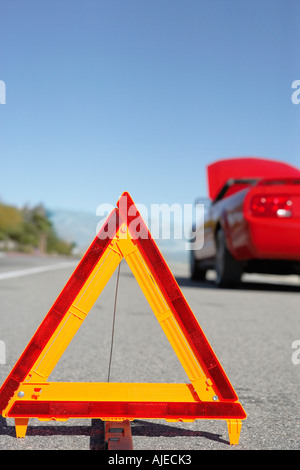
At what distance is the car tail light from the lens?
26.2ft

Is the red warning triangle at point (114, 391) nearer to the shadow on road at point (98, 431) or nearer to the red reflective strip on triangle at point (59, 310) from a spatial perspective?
the red reflective strip on triangle at point (59, 310)

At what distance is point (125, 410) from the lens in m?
2.46

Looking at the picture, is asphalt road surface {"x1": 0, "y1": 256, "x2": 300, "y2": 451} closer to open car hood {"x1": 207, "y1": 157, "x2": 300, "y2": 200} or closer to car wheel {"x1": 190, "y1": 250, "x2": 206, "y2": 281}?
open car hood {"x1": 207, "y1": 157, "x2": 300, "y2": 200}

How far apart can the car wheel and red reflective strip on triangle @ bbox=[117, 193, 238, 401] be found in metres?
9.92

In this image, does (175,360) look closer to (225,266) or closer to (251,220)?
(251,220)

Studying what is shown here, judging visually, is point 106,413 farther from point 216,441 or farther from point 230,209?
point 230,209

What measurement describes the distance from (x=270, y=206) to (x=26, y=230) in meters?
101

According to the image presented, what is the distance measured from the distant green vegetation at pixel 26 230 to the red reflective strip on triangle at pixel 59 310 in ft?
243

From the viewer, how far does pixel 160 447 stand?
253 centimetres

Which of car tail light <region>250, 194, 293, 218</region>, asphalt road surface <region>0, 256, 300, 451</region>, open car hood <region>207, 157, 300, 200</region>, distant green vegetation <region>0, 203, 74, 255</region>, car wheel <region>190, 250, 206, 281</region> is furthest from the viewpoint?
distant green vegetation <region>0, 203, 74, 255</region>

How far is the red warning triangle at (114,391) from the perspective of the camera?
2439 millimetres

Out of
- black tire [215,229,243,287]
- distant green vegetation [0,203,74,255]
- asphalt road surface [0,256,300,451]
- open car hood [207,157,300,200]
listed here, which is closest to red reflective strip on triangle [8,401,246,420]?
asphalt road surface [0,256,300,451]

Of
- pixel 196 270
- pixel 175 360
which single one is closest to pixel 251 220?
pixel 175 360
